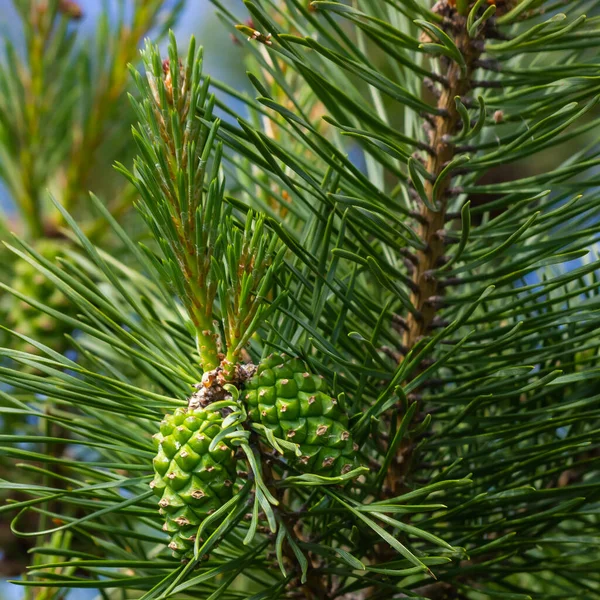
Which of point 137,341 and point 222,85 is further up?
point 222,85

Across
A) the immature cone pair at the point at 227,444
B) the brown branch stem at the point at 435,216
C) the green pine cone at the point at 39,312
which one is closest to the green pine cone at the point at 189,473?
the immature cone pair at the point at 227,444

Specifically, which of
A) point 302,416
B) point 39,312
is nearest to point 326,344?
point 302,416

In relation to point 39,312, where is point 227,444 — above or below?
below

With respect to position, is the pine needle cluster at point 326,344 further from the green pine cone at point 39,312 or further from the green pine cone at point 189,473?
the green pine cone at point 39,312

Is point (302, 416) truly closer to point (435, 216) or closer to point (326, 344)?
point (326, 344)

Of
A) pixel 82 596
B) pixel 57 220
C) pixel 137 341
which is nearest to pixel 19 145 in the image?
pixel 57 220

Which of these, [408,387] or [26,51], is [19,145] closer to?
[26,51]
